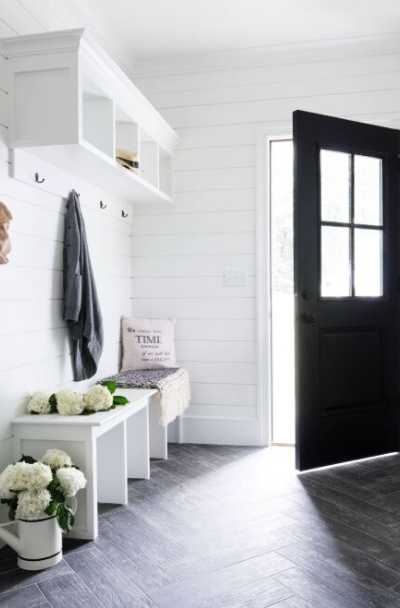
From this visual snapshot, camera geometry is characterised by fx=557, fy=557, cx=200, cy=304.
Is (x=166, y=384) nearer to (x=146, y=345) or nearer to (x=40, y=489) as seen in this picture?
(x=146, y=345)

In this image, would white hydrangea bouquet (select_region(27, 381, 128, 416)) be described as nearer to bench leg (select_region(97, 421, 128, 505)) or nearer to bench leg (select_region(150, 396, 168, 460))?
bench leg (select_region(97, 421, 128, 505))

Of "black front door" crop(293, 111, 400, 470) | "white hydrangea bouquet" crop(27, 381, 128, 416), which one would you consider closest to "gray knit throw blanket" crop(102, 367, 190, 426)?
"white hydrangea bouquet" crop(27, 381, 128, 416)

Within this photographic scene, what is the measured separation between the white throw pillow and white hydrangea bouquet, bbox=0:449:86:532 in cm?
143

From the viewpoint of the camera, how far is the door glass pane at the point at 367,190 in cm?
332

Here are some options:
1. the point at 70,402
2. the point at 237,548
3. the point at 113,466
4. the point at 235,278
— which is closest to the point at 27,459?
the point at 70,402

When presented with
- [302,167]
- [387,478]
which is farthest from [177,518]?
[302,167]

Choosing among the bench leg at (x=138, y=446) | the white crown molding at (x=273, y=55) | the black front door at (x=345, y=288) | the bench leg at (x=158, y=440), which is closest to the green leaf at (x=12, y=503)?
the bench leg at (x=138, y=446)

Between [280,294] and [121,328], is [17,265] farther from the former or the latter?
[280,294]

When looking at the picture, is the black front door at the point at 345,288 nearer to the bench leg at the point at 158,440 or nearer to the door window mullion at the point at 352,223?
the door window mullion at the point at 352,223

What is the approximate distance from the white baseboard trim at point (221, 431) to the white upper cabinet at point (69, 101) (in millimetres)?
1728

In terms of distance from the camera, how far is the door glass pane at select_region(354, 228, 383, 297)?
3.34m

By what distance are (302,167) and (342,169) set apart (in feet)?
1.04

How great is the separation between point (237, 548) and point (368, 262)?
1911 mm

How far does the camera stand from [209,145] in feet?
12.4
